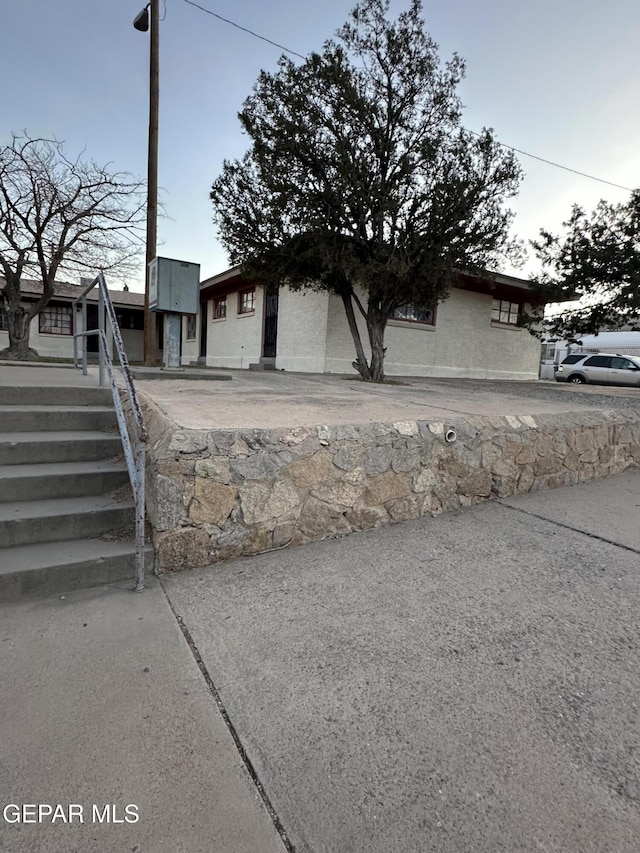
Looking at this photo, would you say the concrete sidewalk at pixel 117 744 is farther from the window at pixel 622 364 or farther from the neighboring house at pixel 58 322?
the window at pixel 622 364

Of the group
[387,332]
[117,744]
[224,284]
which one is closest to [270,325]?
[224,284]

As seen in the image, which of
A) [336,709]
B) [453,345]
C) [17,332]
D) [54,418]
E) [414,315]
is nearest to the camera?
[336,709]

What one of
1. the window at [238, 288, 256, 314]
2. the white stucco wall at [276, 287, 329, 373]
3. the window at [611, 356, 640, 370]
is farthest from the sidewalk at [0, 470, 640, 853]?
the window at [611, 356, 640, 370]

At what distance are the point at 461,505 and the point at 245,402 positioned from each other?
2102mm

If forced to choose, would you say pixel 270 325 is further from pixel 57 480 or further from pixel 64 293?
pixel 57 480

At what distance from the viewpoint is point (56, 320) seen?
20203 mm

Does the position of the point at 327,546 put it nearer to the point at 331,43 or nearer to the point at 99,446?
the point at 99,446

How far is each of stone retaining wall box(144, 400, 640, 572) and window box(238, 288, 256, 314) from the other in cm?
1208

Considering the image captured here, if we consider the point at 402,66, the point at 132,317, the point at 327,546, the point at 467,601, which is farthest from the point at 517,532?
the point at 132,317

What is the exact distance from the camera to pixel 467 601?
2.57 meters

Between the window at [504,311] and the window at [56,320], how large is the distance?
1709 cm

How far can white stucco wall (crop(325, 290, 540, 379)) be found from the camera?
40.7ft

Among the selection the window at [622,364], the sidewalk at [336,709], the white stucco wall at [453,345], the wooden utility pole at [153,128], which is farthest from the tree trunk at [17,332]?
the window at [622,364]

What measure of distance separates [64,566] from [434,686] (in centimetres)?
192
